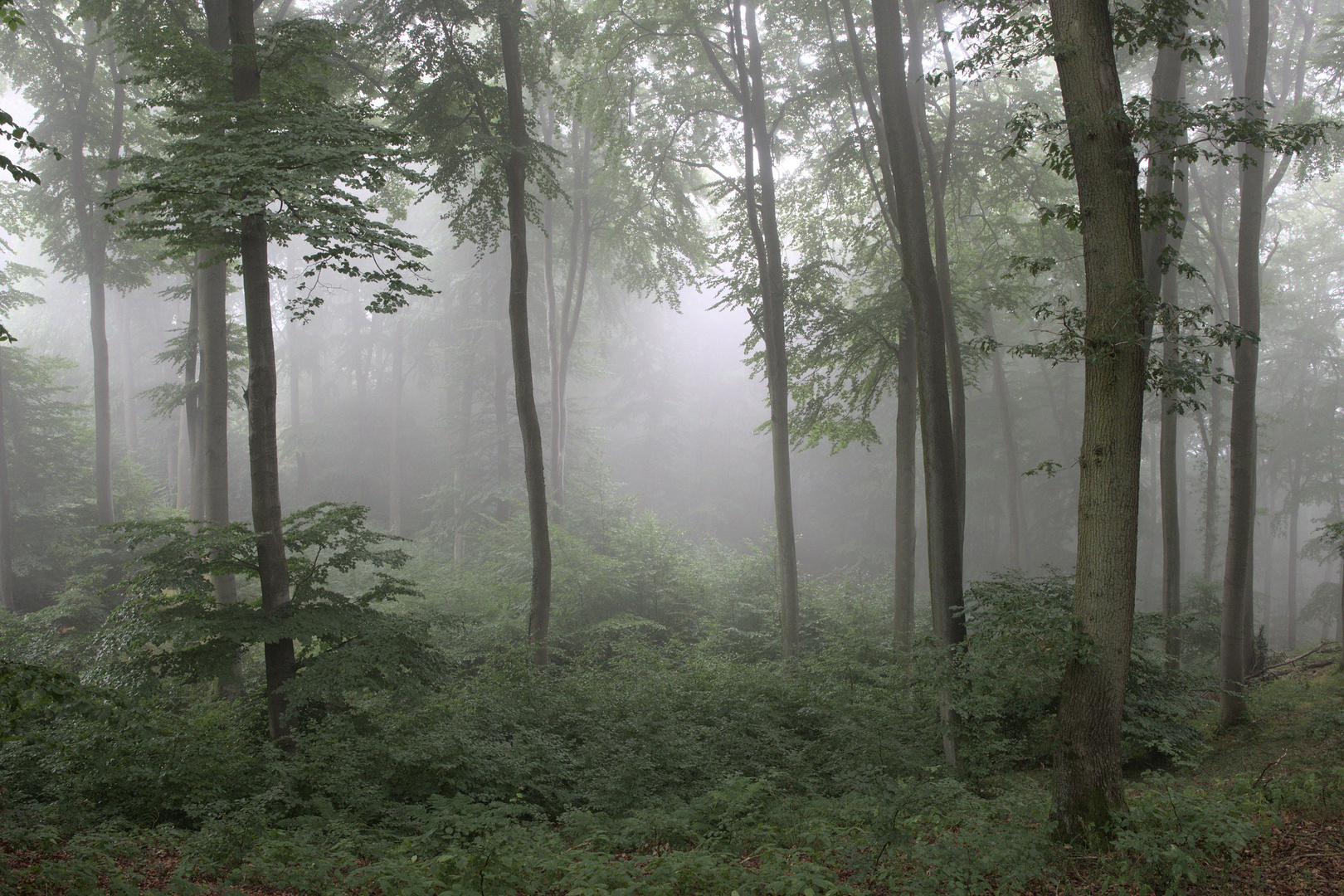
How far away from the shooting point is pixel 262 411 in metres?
7.41

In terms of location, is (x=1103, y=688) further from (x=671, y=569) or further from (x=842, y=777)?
(x=671, y=569)

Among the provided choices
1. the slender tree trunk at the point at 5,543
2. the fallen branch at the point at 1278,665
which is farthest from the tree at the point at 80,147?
the fallen branch at the point at 1278,665

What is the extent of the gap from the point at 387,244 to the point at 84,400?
31921 mm

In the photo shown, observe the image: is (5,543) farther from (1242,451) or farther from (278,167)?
(1242,451)

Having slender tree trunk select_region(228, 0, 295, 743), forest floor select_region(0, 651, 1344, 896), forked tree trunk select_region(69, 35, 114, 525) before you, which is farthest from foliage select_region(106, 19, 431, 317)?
forked tree trunk select_region(69, 35, 114, 525)

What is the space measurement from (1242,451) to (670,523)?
11422 mm

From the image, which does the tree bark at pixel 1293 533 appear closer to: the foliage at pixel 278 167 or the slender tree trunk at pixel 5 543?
the foliage at pixel 278 167

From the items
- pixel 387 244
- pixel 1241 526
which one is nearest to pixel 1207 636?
pixel 1241 526

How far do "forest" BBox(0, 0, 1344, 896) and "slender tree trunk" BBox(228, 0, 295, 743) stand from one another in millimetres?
42

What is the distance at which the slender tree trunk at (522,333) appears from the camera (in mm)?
9914

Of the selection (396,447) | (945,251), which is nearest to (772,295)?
(945,251)

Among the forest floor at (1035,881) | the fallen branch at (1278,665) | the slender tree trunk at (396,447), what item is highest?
the slender tree trunk at (396,447)

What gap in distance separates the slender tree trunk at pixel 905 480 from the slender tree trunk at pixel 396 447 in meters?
19.8

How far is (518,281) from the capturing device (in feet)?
33.2
